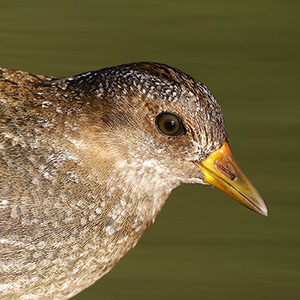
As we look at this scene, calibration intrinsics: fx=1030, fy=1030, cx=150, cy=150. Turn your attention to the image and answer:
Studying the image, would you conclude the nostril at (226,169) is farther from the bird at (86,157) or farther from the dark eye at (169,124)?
the dark eye at (169,124)

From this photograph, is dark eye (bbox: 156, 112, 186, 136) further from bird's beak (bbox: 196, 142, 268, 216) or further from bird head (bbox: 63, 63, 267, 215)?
bird's beak (bbox: 196, 142, 268, 216)

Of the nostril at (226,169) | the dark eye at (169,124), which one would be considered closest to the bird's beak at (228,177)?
the nostril at (226,169)

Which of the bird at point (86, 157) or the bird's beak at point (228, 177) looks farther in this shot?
the bird's beak at point (228, 177)

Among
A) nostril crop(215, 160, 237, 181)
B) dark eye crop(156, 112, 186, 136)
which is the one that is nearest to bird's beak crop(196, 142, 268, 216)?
nostril crop(215, 160, 237, 181)

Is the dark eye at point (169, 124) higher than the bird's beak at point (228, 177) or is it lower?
higher

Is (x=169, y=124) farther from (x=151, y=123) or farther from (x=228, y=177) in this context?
(x=228, y=177)

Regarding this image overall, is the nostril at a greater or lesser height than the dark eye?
lesser
